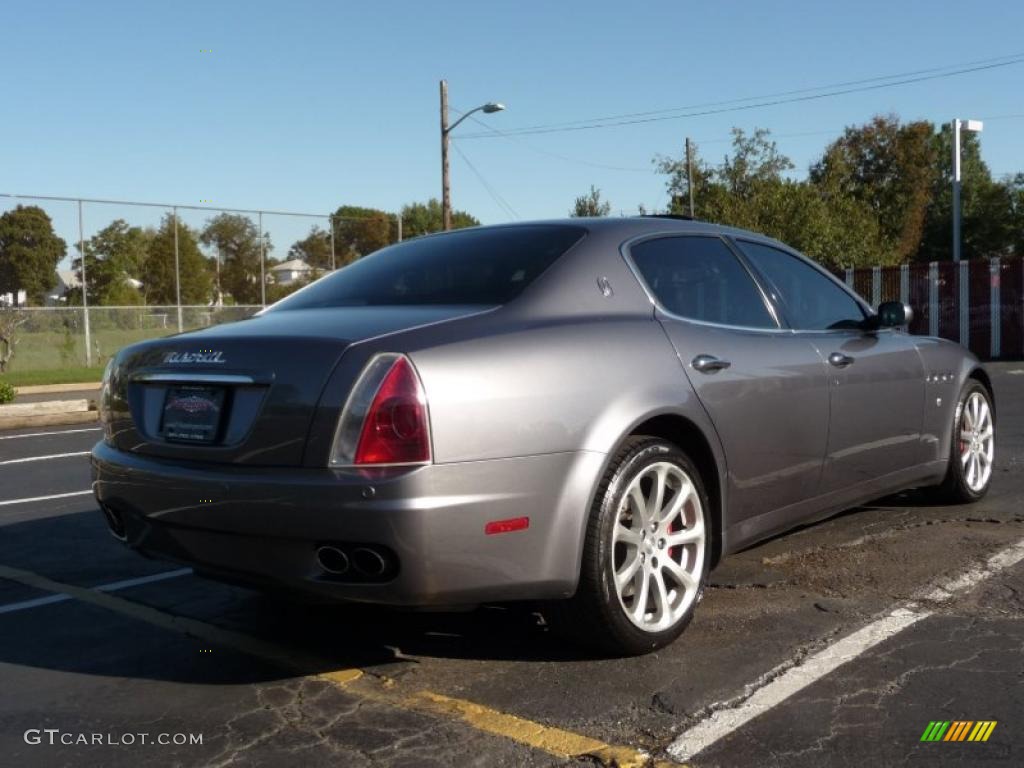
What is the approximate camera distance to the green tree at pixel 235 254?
1200 inches

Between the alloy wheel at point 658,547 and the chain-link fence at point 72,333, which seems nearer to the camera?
the alloy wheel at point 658,547

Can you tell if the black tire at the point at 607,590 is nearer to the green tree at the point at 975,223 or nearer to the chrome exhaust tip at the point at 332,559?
the chrome exhaust tip at the point at 332,559

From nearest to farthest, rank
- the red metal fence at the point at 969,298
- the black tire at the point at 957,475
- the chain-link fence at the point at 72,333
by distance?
the black tire at the point at 957,475 → the red metal fence at the point at 969,298 → the chain-link fence at the point at 72,333

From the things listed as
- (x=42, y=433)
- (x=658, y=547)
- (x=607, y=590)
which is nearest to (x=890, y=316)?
(x=658, y=547)

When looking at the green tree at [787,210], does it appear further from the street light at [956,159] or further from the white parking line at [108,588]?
the white parking line at [108,588]

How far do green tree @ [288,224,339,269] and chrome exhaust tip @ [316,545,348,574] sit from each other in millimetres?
30161

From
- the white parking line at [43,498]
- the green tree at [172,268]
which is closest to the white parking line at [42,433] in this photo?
the white parking line at [43,498]

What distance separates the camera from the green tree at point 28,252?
25.2 metres

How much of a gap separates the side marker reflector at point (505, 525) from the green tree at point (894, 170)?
4891 cm

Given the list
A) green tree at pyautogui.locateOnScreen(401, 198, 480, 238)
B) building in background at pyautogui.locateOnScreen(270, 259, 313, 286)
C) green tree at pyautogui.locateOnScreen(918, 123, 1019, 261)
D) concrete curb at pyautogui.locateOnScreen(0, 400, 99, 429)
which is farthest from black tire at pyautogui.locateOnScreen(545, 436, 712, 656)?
green tree at pyautogui.locateOnScreen(401, 198, 480, 238)

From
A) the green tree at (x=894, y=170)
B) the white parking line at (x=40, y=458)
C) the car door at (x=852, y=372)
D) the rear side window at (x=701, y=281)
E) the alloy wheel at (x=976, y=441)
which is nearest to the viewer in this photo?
the rear side window at (x=701, y=281)

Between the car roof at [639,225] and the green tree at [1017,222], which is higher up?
the green tree at [1017,222]

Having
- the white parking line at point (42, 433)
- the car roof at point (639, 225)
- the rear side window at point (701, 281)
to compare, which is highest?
the car roof at point (639, 225)

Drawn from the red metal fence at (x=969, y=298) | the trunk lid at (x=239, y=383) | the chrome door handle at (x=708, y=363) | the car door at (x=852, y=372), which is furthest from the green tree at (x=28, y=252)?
the chrome door handle at (x=708, y=363)
